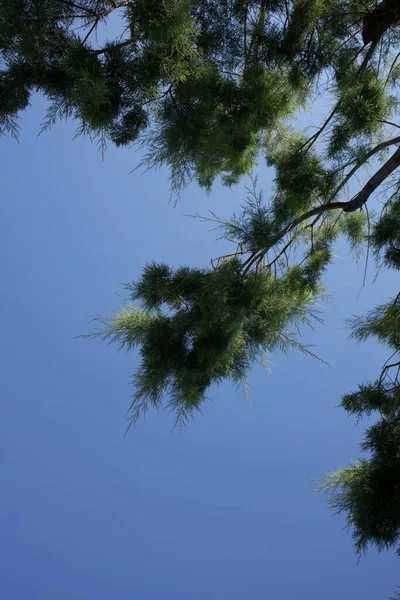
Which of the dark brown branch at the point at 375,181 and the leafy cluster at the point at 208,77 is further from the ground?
the leafy cluster at the point at 208,77

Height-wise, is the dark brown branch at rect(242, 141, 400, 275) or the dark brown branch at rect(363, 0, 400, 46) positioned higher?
the dark brown branch at rect(363, 0, 400, 46)

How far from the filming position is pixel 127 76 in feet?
5.44

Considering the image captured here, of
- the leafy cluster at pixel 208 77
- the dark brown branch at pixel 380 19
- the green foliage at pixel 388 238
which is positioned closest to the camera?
the leafy cluster at pixel 208 77

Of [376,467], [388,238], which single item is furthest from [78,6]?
[376,467]

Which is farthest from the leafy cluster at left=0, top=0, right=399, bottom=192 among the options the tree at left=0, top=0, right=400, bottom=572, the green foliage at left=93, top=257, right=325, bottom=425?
the green foliage at left=93, top=257, right=325, bottom=425

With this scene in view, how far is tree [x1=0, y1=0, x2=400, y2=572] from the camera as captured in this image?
1.65 meters

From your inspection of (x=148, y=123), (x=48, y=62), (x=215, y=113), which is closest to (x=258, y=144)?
(x=215, y=113)

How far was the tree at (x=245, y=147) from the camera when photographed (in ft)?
5.41

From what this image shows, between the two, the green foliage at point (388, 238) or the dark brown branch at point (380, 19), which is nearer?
the dark brown branch at point (380, 19)

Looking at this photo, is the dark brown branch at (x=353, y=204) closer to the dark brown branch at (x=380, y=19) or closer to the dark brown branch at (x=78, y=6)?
the dark brown branch at (x=380, y=19)

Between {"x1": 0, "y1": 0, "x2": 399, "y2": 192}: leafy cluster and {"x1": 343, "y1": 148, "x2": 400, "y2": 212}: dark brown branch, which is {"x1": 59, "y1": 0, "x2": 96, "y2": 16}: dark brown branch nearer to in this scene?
{"x1": 0, "y1": 0, "x2": 399, "y2": 192}: leafy cluster

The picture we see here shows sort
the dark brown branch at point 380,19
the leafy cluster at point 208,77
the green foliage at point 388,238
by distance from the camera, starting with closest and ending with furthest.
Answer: the leafy cluster at point 208,77, the dark brown branch at point 380,19, the green foliage at point 388,238

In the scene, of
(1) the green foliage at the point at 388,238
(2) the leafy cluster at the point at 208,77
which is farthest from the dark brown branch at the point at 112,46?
(1) the green foliage at the point at 388,238

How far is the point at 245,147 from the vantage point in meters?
2.11
